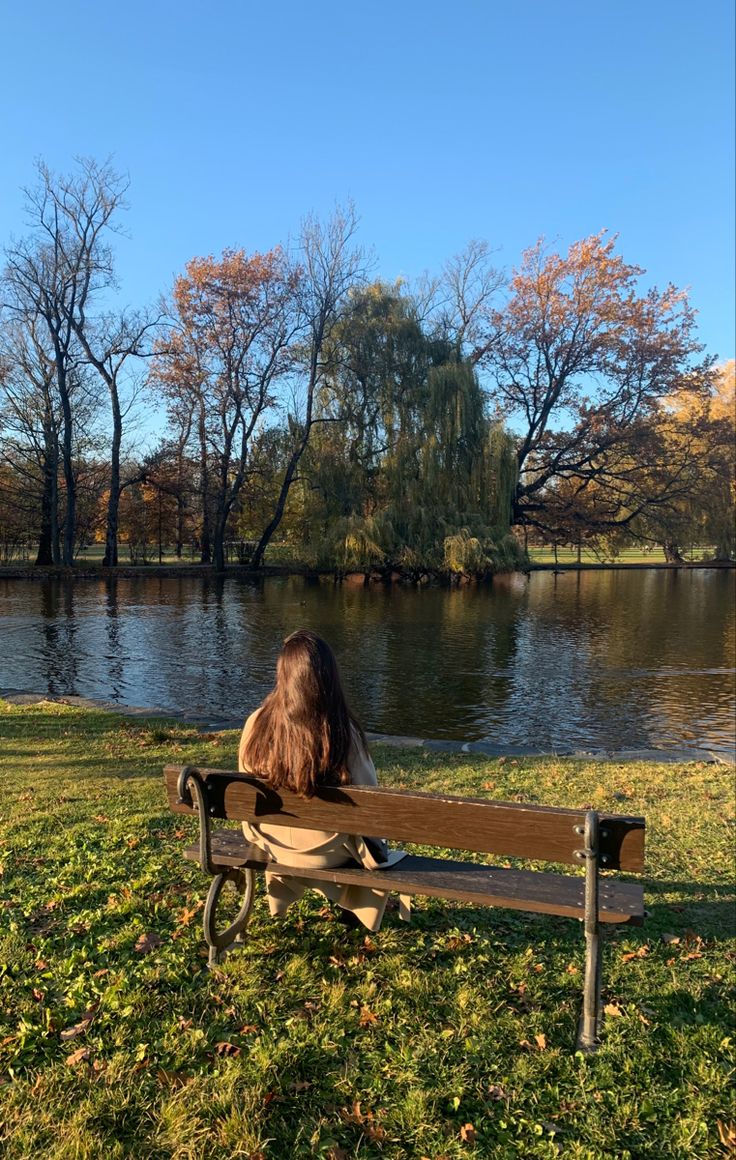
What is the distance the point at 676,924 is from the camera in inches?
148

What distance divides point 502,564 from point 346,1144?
30371 millimetres

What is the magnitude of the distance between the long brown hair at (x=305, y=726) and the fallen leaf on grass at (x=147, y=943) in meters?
0.92

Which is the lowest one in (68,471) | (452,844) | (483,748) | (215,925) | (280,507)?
(483,748)

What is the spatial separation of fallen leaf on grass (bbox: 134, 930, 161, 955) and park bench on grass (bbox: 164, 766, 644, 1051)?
1.10 ft

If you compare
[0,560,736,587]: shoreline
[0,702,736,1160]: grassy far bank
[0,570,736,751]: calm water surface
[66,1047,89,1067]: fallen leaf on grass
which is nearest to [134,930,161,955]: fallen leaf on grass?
[0,702,736,1160]: grassy far bank

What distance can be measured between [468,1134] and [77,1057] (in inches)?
51.4

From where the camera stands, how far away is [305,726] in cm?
293

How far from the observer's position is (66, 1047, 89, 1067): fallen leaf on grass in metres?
2.41

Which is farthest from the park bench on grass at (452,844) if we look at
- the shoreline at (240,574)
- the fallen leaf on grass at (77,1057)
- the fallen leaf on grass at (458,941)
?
the shoreline at (240,574)

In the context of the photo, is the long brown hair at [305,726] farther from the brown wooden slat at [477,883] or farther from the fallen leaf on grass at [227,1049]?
the fallen leaf on grass at [227,1049]

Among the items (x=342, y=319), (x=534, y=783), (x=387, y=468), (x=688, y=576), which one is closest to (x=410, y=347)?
(x=342, y=319)

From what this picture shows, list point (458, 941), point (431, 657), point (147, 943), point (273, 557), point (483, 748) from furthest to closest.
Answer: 1. point (273, 557)
2. point (431, 657)
3. point (483, 748)
4. point (458, 941)
5. point (147, 943)

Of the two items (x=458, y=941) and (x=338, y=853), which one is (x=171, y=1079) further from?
(x=458, y=941)

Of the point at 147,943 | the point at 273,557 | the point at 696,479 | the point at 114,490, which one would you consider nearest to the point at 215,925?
the point at 147,943
